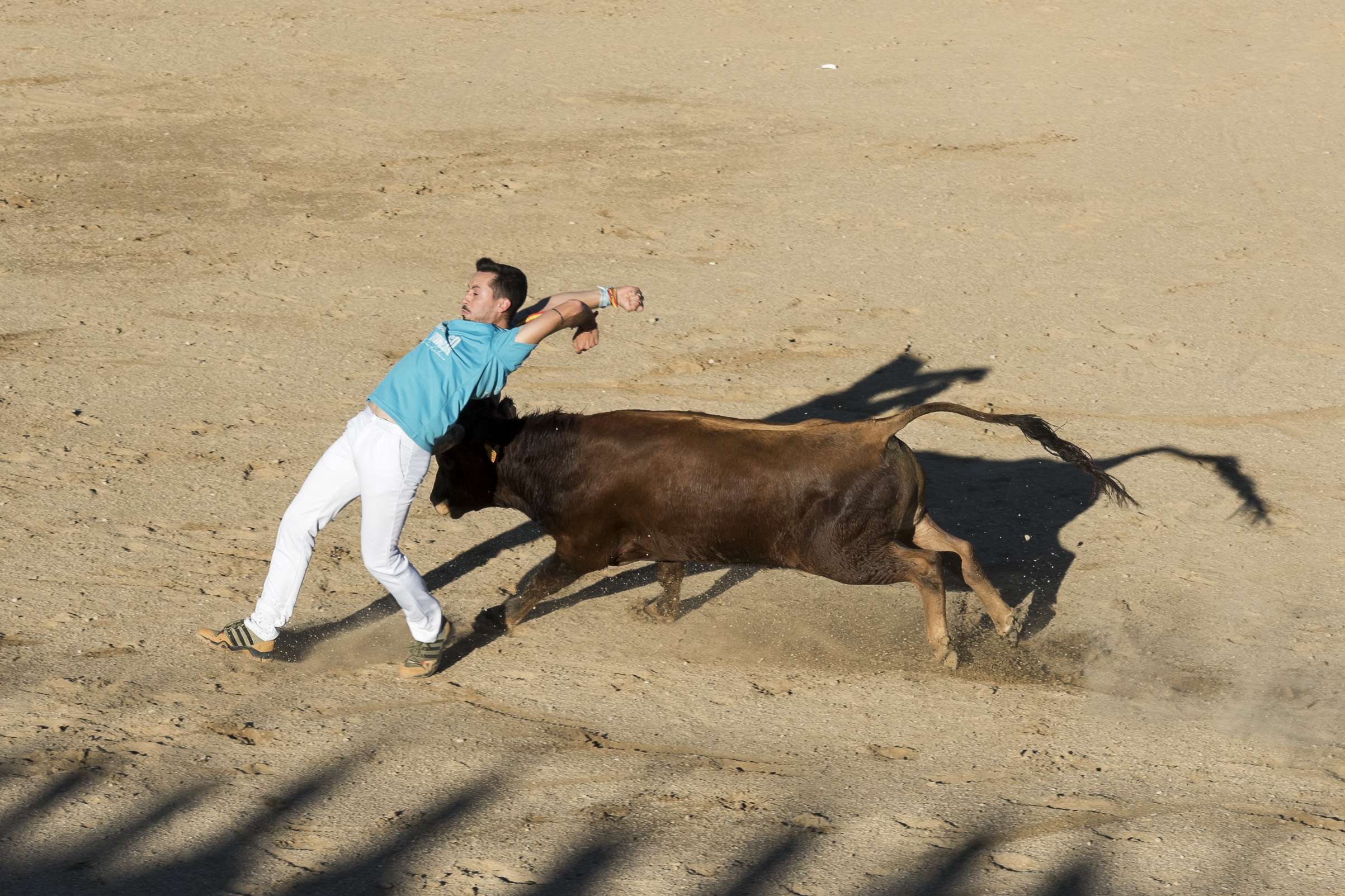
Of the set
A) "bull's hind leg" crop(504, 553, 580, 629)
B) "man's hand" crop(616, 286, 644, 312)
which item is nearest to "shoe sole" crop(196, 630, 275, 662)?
"bull's hind leg" crop(504, 553, 580, 629)

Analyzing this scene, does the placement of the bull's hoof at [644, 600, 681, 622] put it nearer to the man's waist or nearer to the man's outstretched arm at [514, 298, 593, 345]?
the man's outstretched arm at [514, 298, 593, 345]

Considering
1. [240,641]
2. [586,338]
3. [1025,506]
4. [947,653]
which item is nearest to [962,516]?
[1025,506]

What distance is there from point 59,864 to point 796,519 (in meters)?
3.21

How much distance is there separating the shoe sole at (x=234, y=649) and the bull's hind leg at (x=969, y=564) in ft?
9.95

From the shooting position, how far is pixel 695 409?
927cm

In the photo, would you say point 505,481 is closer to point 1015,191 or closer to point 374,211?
point 374,211

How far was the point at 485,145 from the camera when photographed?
13445 mm

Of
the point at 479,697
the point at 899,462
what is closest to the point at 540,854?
the point at 479,697

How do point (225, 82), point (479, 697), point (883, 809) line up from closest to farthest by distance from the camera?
point (883, 809) → point (479, 697) → point (225, 82)

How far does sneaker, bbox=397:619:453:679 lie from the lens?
6238 millimetres

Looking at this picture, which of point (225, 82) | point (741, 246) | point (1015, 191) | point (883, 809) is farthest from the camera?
point (225, 82)

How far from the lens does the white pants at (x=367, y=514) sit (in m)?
5.83

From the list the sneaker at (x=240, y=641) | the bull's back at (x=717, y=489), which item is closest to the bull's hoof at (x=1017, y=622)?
the bull's back at (x=717, y=489)

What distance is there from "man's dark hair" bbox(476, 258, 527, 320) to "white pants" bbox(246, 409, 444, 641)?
71cm
